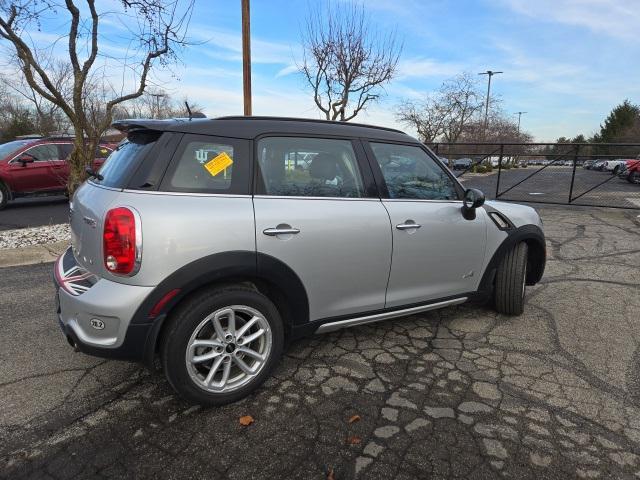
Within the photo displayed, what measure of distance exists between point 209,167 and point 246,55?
7.09 meters

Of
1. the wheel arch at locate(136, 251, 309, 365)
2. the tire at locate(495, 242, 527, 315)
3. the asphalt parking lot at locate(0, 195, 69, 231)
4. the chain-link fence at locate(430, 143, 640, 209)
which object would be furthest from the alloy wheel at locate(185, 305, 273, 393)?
the chain-link fence at locate(430, 143, 640, 209)

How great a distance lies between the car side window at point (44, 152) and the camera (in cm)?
1036

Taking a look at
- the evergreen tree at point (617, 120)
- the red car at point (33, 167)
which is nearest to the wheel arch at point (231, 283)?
the red car at point (33, 167)

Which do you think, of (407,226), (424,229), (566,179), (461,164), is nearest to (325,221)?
(407,226)

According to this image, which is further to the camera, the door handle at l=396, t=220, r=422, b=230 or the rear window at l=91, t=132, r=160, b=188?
the door handle at l=396, t=220, r=422, b=230

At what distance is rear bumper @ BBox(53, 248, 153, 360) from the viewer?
7.34ft

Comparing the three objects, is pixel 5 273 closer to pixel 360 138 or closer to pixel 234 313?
pixel 234 313

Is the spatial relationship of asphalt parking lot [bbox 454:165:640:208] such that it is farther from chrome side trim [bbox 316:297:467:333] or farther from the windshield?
the windshield

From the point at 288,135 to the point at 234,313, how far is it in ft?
3.85

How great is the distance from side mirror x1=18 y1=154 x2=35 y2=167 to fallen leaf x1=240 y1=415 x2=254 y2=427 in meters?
10.4

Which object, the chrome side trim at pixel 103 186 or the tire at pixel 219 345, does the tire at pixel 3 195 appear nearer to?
the chrome side trim at pixel 103 186

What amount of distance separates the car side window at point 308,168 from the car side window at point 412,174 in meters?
0.26

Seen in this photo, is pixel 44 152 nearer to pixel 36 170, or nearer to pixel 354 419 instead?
pixel 36 170

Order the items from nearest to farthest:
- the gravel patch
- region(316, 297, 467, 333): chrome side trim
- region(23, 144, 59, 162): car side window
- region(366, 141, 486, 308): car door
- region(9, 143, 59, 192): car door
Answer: region(316, 297, 467, 333): chrome side trim < region(366, 141, 486, 308): car door < the gravel patch < region(9, 143, 59, 192): car door < region(23, 144, 59, 162): car side window
